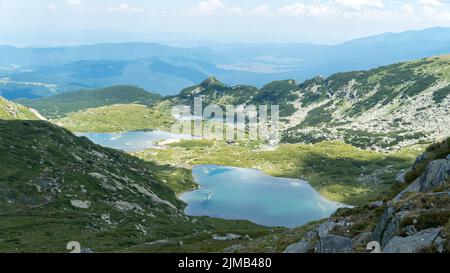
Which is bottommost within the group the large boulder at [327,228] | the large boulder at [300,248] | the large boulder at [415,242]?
the large boulder at [300,248]

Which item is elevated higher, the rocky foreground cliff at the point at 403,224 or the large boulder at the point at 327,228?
→ the rocky foreground cliff at the point at 403,224

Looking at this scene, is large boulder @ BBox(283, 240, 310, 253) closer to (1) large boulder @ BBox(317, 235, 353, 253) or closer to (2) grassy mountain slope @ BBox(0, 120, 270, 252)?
(1) large boulder @ BBox(317, 235, 353, 253)

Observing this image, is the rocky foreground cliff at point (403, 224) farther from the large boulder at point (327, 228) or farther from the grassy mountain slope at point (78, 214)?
the grassy mountain slope at point (78, 214)

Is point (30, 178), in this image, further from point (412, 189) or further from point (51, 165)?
point (412, 189)

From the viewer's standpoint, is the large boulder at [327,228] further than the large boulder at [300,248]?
Yes

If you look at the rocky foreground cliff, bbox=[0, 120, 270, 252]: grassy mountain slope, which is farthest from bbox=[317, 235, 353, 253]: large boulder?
bbox=[0, 120, 270, 252]: grassy mountain slope

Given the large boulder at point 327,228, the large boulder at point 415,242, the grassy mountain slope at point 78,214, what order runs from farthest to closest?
the grassy mountain slope at point 78,214
the large boulder at point 327,228
the large boulder at point 415,242

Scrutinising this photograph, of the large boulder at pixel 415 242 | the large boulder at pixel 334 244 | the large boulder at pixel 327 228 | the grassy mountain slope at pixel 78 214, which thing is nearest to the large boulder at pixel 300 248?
the large boulder at pixel 327 228

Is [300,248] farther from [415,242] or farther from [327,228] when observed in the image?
[415,242]
